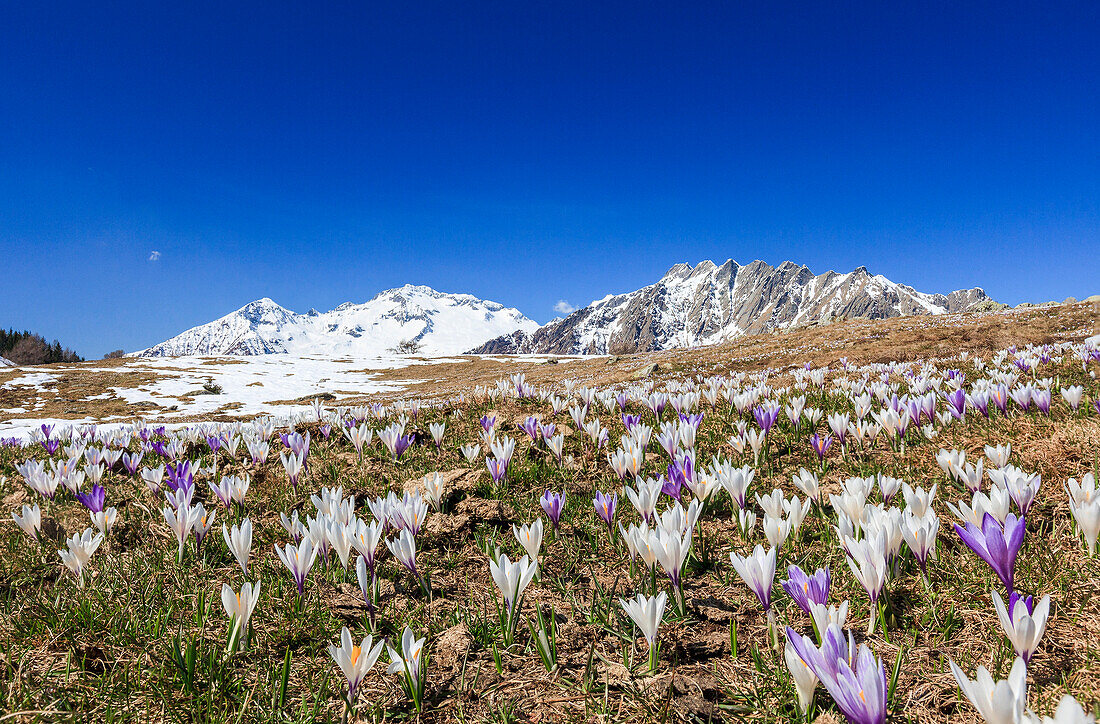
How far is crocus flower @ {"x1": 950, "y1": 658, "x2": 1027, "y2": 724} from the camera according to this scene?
95 cm

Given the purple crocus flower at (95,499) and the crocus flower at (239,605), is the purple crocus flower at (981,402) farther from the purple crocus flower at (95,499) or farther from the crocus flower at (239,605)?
the purple crocus flower at (95,499)

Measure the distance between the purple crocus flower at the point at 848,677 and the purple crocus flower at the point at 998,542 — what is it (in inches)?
26.2

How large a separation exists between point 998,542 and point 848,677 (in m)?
0.84

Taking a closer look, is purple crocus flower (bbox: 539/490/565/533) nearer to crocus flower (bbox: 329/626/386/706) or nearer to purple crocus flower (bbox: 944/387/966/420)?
crocus flower (bbox: 329/626/386/706)

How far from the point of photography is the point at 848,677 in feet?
3.60

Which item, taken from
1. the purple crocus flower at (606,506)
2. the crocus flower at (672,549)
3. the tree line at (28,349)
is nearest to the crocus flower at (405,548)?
the purple crocus flower at (606,506)

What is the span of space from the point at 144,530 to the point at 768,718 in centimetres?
331

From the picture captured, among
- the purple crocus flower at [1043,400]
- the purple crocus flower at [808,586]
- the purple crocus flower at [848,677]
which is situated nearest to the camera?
the purple crocus flower at [848,677]

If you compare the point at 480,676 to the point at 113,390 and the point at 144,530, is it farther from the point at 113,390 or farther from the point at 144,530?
the point at 113,390

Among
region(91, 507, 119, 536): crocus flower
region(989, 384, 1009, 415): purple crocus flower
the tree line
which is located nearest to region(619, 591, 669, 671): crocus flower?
region(91, 507, 119, 536): crocus flower

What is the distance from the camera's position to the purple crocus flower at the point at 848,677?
1.05m

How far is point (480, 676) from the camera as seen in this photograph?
5.74ft

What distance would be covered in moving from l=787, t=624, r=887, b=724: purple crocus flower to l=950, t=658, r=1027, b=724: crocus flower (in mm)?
142

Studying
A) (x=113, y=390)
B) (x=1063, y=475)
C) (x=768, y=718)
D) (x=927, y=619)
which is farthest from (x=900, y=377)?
(x=113, y=390)
